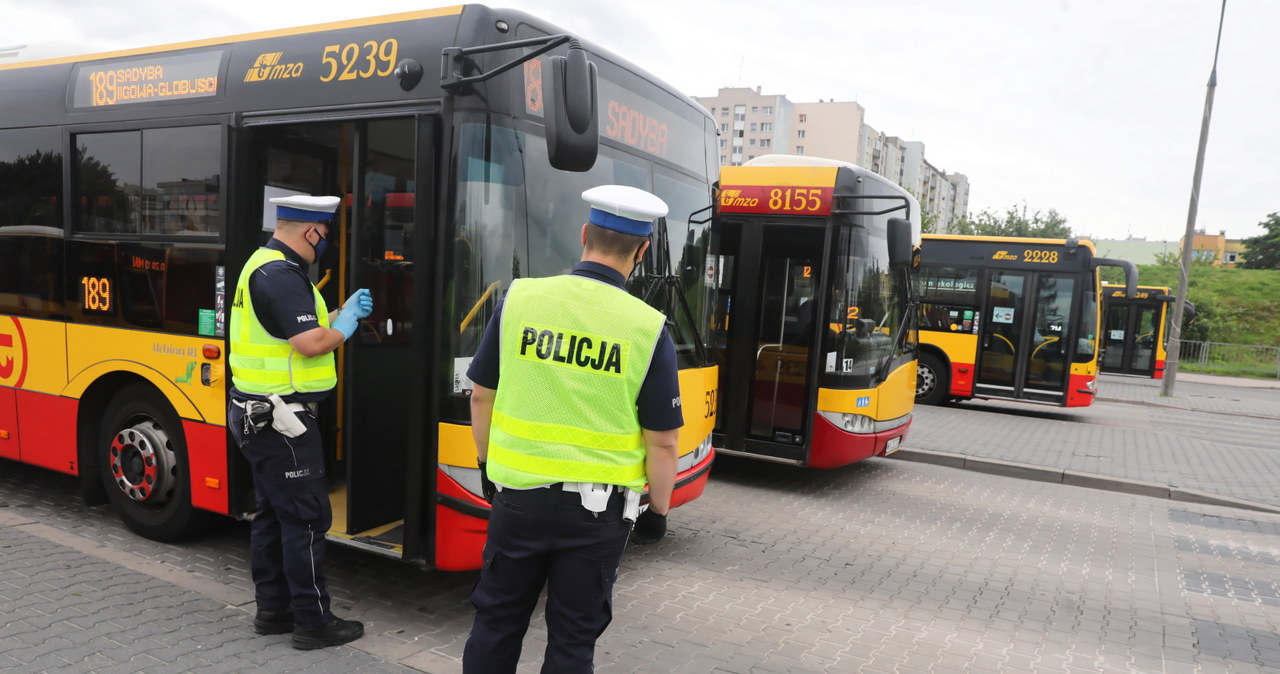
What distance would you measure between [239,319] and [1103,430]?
1380 cm

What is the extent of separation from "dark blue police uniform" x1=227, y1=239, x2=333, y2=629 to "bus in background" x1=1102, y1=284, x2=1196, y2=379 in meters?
25.8

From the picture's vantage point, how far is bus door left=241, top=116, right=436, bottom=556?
394 centimetres

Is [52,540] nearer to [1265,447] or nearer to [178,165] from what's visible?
[178,165]

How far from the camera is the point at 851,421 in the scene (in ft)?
25.1

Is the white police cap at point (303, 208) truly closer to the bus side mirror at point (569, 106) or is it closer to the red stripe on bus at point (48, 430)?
the bus side mirror at point (569, 106)

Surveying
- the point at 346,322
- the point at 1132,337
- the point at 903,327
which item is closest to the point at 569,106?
the point at 346,322

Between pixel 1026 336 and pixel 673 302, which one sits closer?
pixel 673 302

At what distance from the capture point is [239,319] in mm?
3662

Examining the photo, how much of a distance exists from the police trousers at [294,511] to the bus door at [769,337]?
4.88 metres

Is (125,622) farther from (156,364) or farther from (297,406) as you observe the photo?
(156,364)

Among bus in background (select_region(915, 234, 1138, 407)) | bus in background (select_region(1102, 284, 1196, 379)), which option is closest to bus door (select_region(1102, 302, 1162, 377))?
bus in background (select_region(1102, 284, 1196, 379))

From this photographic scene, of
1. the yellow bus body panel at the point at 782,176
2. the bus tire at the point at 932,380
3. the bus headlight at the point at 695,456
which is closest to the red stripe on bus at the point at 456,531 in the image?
the bus headlight at the point at 695,456

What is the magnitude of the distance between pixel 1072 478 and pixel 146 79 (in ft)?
30.4

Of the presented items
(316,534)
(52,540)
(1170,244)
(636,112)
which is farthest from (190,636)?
(1170,244)
